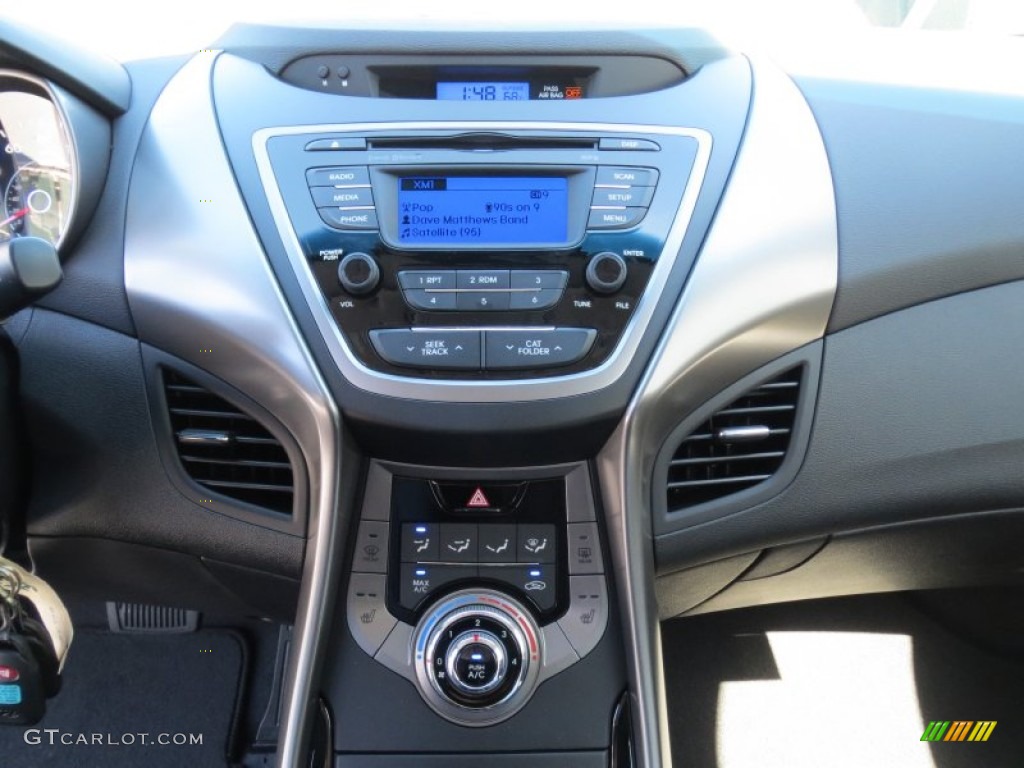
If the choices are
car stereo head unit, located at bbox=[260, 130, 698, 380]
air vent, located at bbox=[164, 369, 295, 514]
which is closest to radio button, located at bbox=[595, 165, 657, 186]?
car stereo head unit, located at bbox=[260, 130, 698, 380]

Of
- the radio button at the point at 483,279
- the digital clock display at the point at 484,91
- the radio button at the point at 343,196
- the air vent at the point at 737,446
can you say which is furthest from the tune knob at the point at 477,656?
the digital clock display at the point at 484,91

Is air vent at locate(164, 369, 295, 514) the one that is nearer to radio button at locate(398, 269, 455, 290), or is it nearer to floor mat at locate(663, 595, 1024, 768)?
radio button at locate(398, 269, 455, 290)

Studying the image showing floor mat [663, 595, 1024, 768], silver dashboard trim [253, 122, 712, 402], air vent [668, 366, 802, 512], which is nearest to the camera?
→ silver dashboard trim [253, 122, 712, 402]

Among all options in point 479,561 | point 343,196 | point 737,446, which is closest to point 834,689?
point 737,446

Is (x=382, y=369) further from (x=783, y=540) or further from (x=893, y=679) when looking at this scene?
(x=893, y=679)

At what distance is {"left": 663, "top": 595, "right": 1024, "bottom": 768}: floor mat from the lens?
187 cm

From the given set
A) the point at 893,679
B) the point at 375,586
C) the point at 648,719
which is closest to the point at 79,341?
the point at 375,586

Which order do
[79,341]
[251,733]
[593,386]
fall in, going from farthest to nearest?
1. [251,733]
2. [79,341]
3. [593,386]

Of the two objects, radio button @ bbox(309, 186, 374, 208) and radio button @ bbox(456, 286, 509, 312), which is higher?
radio button @ bbox(309, 186, 374, 208)

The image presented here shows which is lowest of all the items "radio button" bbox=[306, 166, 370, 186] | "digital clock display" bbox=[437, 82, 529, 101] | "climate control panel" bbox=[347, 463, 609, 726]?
"climate control panel" bbox=[347, 463, 609, 726]

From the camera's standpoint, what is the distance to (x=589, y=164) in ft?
3.77

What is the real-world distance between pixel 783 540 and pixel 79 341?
0.97 metres

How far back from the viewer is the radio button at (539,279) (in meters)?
1.11

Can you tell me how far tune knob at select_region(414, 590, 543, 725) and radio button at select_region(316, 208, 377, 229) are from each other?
462 millimetres
